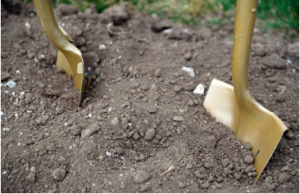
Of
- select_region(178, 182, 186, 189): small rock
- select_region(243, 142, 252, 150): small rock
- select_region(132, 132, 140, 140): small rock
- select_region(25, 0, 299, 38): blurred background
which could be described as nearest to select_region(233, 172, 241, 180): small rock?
select_region(243, 142, 252, 150): small rock

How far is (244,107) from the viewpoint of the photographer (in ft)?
5.15

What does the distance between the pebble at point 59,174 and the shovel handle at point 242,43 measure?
953 mm

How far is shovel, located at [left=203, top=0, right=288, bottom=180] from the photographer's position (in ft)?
4.45

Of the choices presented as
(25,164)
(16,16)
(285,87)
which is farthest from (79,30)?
(285,87)

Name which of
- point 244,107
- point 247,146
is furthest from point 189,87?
point 247,146

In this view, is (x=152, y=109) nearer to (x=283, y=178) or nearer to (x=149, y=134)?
(x=149, y=134)

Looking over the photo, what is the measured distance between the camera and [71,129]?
1.53 m

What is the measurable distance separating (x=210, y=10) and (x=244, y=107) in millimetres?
1585

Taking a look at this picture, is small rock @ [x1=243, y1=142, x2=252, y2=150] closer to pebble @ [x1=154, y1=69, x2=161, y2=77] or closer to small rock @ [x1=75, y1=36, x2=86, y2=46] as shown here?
pebble @ [x1=154, y1=69, x2=161, y2=77]

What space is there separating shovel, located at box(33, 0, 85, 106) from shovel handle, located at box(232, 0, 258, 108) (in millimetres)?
860

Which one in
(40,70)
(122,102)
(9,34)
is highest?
(9,34)

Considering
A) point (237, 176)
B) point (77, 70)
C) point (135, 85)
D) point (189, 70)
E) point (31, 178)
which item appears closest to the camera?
point (31, 178)

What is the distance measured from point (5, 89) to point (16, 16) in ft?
2.68

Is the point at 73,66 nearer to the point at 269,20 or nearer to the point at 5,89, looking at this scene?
the point at 5,89
